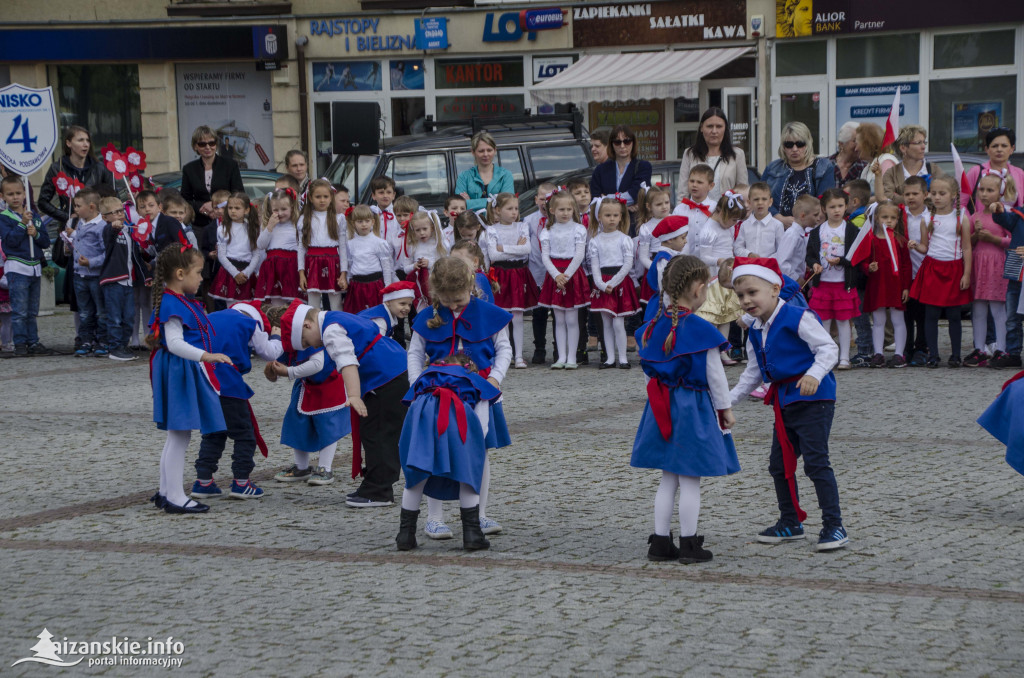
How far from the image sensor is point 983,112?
77.8ft

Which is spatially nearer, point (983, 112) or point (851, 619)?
point (851, 619)

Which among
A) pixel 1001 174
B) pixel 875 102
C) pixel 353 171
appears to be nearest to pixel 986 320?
pixel 1001 174

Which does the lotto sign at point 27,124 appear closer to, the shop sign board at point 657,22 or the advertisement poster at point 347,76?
the advertisement poster at point 347,76

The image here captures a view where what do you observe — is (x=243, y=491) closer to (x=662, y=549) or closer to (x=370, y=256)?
(x=662, y=549)

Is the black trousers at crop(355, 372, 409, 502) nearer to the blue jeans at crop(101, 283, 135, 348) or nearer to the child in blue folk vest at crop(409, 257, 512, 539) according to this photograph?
the child in blue folk vest at crop(409, 257, 512, 539)

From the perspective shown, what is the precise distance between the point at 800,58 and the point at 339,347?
20010 mm

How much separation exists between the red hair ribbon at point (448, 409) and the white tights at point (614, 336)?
6.34 metres

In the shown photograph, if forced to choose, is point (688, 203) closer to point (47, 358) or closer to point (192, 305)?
point (192, 305)

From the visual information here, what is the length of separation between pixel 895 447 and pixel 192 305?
444 centimetres

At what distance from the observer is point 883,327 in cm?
1199

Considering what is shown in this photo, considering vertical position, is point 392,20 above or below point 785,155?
above

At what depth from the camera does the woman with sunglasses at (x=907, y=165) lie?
39.9 feet

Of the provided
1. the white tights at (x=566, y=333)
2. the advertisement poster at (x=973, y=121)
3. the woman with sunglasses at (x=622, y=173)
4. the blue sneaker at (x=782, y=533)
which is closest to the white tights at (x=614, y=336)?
the white tights at (x=566, y=333)

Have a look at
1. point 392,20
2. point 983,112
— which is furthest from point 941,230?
point 392,20
